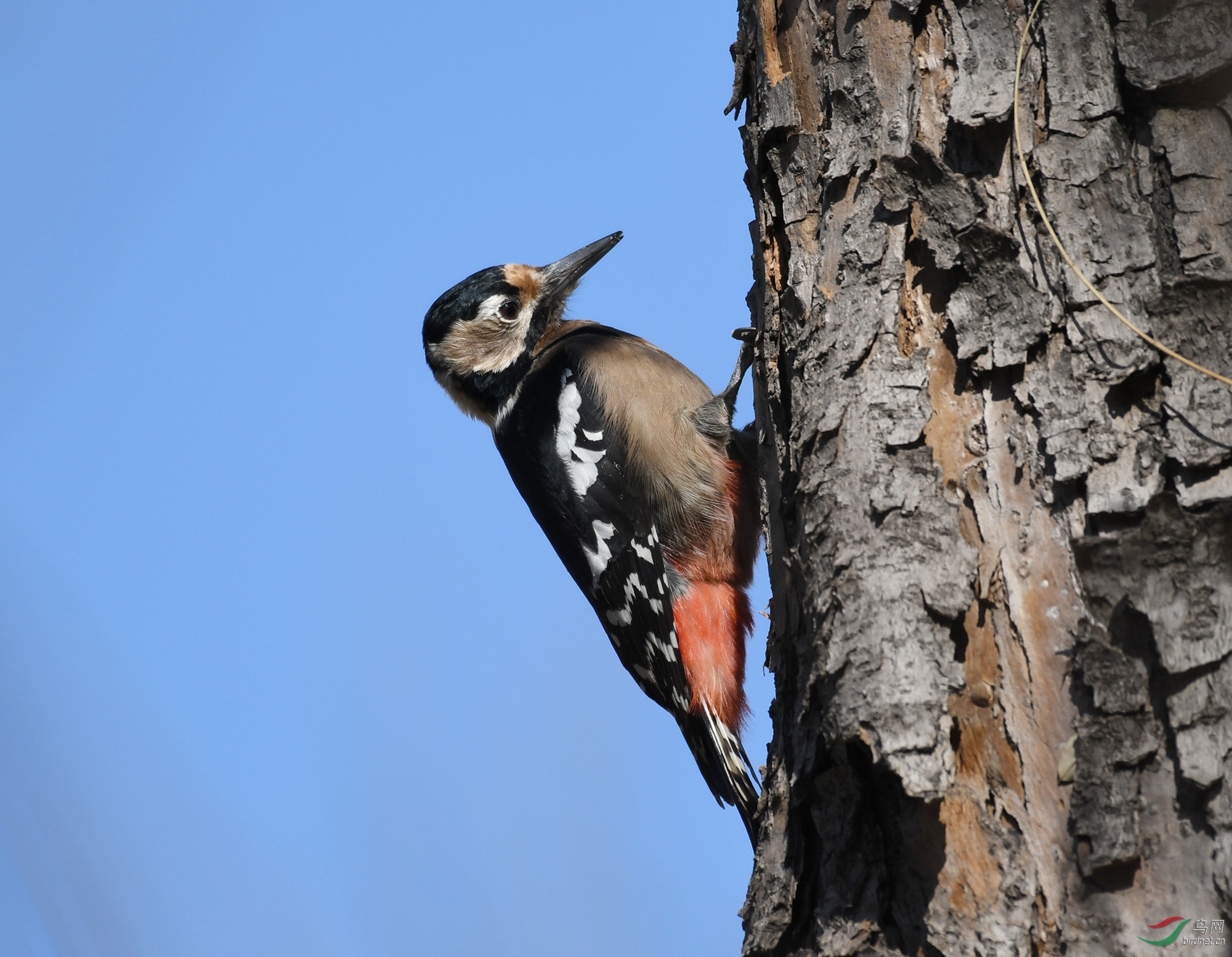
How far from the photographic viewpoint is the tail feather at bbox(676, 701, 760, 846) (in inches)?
150

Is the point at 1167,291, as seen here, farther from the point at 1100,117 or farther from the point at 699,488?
the point at 699,488

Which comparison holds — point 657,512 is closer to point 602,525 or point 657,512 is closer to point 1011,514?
point 602,525

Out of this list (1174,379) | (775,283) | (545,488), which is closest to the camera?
(1174,379)

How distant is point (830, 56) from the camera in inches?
96.7

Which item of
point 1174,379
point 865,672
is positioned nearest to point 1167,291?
point 1174,379

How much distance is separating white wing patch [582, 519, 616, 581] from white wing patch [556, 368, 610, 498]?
0.09ft

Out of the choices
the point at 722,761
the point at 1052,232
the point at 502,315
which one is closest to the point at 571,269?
the point at 502,315

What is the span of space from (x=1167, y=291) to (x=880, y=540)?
25.0 inches

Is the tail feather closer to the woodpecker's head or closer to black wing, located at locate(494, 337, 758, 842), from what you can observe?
black wing, located at locate(494, 337, 758, 842)

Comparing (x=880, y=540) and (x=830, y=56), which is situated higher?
(x=830, y=56)

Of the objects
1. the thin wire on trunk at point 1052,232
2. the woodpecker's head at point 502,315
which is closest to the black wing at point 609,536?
the woodpecker's head at point 502,315

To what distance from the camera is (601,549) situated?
4.43 metres

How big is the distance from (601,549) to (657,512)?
1.04ft

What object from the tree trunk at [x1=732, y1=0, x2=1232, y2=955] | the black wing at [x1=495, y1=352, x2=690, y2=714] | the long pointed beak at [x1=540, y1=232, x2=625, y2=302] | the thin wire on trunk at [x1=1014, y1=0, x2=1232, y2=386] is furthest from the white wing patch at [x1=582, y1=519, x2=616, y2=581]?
the thin wire on trunk at [x1=1014, y1=0, x2=1232, y2=386]
